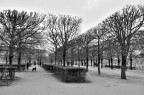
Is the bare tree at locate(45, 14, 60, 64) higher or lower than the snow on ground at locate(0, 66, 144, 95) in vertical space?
higher

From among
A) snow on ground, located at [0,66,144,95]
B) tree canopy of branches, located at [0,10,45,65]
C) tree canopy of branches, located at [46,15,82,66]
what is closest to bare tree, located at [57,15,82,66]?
tree canopy of branches, located at [46,15,82,66]

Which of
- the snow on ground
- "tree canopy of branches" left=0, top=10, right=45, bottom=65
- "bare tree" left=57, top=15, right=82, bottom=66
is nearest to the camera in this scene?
the snow on ground

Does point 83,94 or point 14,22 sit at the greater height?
point 14,22

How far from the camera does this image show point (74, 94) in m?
9.30

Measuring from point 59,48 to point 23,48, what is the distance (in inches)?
401

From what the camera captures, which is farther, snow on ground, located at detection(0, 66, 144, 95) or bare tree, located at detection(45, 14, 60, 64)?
bare tree, located at detection(45, 14, 60, 64)

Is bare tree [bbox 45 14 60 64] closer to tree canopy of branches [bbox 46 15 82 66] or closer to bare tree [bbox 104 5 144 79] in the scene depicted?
tree canopy of branches [bbox 46 15 82 66]

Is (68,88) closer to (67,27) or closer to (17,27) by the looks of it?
(17,27)

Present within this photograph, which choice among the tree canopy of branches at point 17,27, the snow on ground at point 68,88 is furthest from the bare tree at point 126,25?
the tree canopy of branches at point 17,27

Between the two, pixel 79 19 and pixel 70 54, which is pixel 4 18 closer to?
pixel 79 19

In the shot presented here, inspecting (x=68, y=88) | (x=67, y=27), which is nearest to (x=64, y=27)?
(x=67, y=27)

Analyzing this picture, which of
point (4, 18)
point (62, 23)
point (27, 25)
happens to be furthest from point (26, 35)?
point (62, 23)

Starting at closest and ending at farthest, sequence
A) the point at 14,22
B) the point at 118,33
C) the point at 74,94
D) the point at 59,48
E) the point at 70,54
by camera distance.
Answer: the point at 74,94
the point at 14,22
the point at 118,33
the point at 59,48
the point at 70,54

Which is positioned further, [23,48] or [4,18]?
[23,48]
